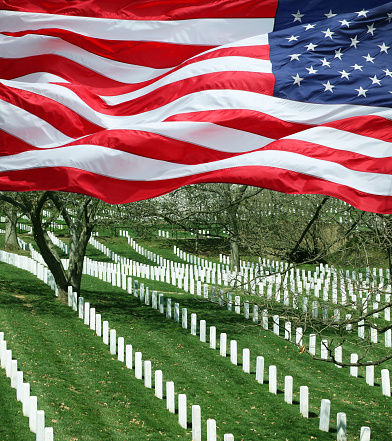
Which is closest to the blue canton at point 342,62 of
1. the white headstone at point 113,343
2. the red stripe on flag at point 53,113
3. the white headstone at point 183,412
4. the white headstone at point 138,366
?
the red stripe on flag at point 53,113

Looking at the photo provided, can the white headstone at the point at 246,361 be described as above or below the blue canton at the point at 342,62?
below

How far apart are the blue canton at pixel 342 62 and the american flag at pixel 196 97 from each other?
0.04 ft

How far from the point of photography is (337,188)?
220 inches

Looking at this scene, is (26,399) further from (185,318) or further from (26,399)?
(185,318)

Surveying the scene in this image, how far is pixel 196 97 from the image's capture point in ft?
20.9

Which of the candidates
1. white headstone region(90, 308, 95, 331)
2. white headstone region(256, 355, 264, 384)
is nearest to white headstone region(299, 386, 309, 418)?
white headstone region(256, 355, 264, 384)

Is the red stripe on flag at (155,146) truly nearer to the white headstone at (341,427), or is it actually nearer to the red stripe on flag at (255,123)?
the red stripe on flag at (255,123)

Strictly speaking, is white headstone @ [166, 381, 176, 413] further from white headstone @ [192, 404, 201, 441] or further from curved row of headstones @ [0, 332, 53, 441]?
curved row of headstones @ [0, 332, 53, 441]

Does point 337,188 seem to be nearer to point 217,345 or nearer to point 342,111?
point 342,111

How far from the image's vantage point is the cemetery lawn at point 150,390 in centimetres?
1091

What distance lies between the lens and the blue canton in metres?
6.11

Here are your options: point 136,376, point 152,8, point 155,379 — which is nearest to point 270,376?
point 155,379

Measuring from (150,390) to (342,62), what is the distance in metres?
8.72

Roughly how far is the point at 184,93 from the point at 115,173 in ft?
3.61
